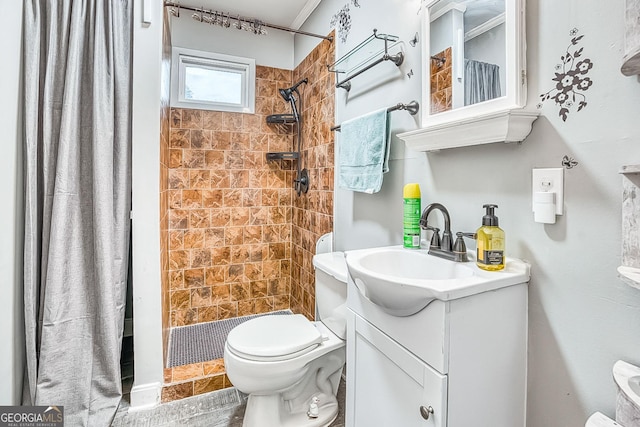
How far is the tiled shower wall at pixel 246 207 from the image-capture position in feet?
8.10

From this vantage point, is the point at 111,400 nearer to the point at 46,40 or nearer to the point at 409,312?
the point at 409,312

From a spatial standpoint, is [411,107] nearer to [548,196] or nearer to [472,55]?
[472,55]

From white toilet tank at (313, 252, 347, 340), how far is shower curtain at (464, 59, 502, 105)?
852mm

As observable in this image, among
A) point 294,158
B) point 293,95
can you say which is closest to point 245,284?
point 294,158

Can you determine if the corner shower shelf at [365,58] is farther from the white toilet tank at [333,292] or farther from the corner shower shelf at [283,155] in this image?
the white toilet tank at [333,292]

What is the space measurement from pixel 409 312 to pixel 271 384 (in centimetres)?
84

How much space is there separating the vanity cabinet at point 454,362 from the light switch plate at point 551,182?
25cm

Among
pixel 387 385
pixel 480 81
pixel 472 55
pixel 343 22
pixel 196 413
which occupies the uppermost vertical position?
pixel 343 22

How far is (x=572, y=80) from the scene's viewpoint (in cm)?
82

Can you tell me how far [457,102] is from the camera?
1122mm

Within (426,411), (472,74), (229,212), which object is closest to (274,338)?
(426,411)

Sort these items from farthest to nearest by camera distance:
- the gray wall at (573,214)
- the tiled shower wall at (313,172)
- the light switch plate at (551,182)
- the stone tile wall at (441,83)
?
the tiled shower wall at (313,172), the stone tile wall at (441,83), the light switch plate at (551,182), the gray wall at (573,214)

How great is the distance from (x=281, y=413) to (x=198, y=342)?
105 cm

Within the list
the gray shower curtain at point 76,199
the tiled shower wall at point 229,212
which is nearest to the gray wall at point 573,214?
the gray shower curtain at point 76,199
